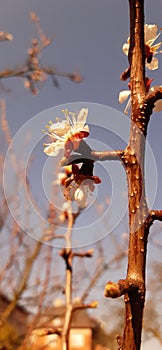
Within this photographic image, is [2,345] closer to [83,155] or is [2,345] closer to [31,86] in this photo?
[31,86]

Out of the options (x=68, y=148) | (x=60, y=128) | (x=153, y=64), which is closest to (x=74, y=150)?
(x=68, y=148)

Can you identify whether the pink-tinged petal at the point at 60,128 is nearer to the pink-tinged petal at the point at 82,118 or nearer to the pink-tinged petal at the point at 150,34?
the pink-tinged petal at the point at 82,118

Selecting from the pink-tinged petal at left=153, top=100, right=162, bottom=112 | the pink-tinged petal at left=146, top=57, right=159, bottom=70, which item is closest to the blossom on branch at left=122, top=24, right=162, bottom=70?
the pink-tinged petal at left=146, top=57, right=159, bottom=70

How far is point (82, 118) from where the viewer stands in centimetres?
79

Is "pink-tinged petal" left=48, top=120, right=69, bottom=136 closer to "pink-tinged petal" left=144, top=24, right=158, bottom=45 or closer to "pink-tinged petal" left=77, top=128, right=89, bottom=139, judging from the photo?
"pink-tinged petal" left=77, top=128, right=89, bottom=139

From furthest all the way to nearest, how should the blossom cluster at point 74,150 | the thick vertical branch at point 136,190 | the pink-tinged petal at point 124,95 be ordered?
the pink-tinged petal at point 124,95, the blossom cluster at point 74,150, the thick vertical branch at point 136,190

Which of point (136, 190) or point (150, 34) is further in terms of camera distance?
point (150, 34)

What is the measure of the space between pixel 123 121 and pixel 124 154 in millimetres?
105

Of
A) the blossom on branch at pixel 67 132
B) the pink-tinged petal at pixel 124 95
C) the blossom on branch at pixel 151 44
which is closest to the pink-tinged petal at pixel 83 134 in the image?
the blossom on branch at pixel 67 132

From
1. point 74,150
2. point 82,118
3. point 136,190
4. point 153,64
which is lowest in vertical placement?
point 136,190

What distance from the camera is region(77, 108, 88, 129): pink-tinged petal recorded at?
2.52 feet

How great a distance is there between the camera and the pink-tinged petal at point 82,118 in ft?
2.52

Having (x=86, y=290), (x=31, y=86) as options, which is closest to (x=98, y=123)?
(x=31, y=86)

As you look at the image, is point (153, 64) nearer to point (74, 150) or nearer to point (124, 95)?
point (124, 95)
